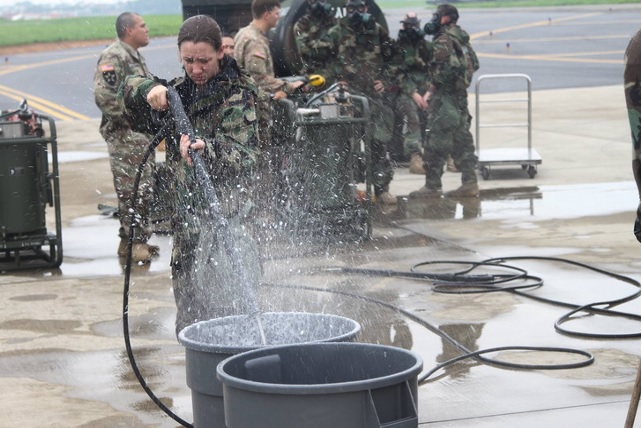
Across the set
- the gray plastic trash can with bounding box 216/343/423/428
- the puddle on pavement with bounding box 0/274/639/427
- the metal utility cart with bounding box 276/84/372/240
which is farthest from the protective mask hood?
the gray plastic trash can with bounding box 216/343/423/428

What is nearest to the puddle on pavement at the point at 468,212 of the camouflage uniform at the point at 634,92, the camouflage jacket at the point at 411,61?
the camouflage jacket at the point at 411,61

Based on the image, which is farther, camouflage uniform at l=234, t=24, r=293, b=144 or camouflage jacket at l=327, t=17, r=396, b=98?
camouflage jacket at l=327, t=17, r=396, b=98

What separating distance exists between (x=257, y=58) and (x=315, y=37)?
4.12 feet

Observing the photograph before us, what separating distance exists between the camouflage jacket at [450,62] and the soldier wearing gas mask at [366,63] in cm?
50

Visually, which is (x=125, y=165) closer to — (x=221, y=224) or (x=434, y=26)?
(x=434, y=26)

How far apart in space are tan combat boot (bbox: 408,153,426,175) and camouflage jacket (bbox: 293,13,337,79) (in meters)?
1.84

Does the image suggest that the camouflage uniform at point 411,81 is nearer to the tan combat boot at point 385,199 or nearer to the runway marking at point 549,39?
the tan combat boot at point 385,199

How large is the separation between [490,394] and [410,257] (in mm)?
3357

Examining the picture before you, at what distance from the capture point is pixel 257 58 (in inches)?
420

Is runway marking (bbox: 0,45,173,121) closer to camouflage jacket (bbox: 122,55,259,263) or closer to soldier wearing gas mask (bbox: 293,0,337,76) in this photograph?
soldier wearing gas mask (bbox: 293,0,337,76)

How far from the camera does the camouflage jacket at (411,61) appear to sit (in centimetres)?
1219

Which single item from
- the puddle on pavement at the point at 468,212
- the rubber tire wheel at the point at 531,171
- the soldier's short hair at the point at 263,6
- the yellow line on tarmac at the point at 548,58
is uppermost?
the soldier's short hair at the point at 263,6

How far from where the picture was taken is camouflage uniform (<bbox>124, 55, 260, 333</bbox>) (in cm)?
519

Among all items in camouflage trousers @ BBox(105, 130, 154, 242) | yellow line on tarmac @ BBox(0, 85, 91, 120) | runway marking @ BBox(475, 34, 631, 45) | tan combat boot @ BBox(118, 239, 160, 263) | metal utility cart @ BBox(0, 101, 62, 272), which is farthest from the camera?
runway marking @ BBox(475, 34, 631, 45)
